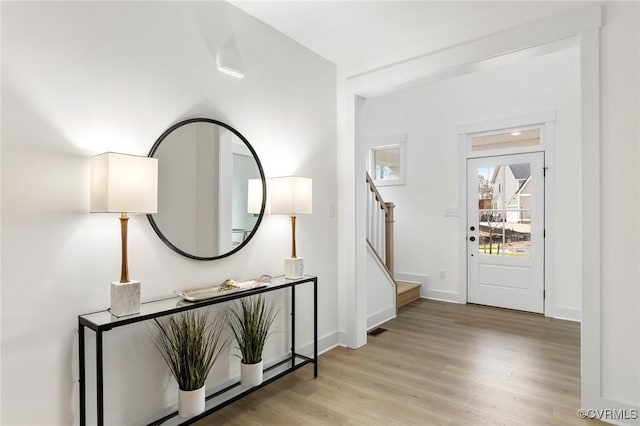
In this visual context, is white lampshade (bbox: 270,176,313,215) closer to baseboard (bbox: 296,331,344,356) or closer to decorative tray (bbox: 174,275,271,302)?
decorative tray (bbox: 174,275,271,302)

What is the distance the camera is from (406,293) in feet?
15.8

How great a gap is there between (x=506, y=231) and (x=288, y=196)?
3.32m

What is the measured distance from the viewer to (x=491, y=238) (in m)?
4.72

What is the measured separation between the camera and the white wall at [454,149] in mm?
4078

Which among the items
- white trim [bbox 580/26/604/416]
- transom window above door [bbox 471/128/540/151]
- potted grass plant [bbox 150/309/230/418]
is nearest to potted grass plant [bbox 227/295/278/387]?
potted grass plant [bbox 150/309/230/418]

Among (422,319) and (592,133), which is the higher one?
(592,133)

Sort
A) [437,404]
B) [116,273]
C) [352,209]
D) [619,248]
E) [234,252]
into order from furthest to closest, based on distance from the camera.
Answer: [352,209] < [234,252] < [437,404] < [619,248] < [116,273]

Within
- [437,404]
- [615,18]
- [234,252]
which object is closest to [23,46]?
[234,252]

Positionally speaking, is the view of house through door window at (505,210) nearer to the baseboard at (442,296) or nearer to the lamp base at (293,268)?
the baseboard at (442,296)

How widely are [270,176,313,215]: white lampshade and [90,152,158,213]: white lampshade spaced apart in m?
0.98

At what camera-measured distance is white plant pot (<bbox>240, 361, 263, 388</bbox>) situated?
2.31 meters

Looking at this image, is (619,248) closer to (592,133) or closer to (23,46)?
(592,133)

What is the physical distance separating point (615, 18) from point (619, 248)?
4.43ft

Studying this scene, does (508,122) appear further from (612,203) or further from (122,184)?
(122,184)
